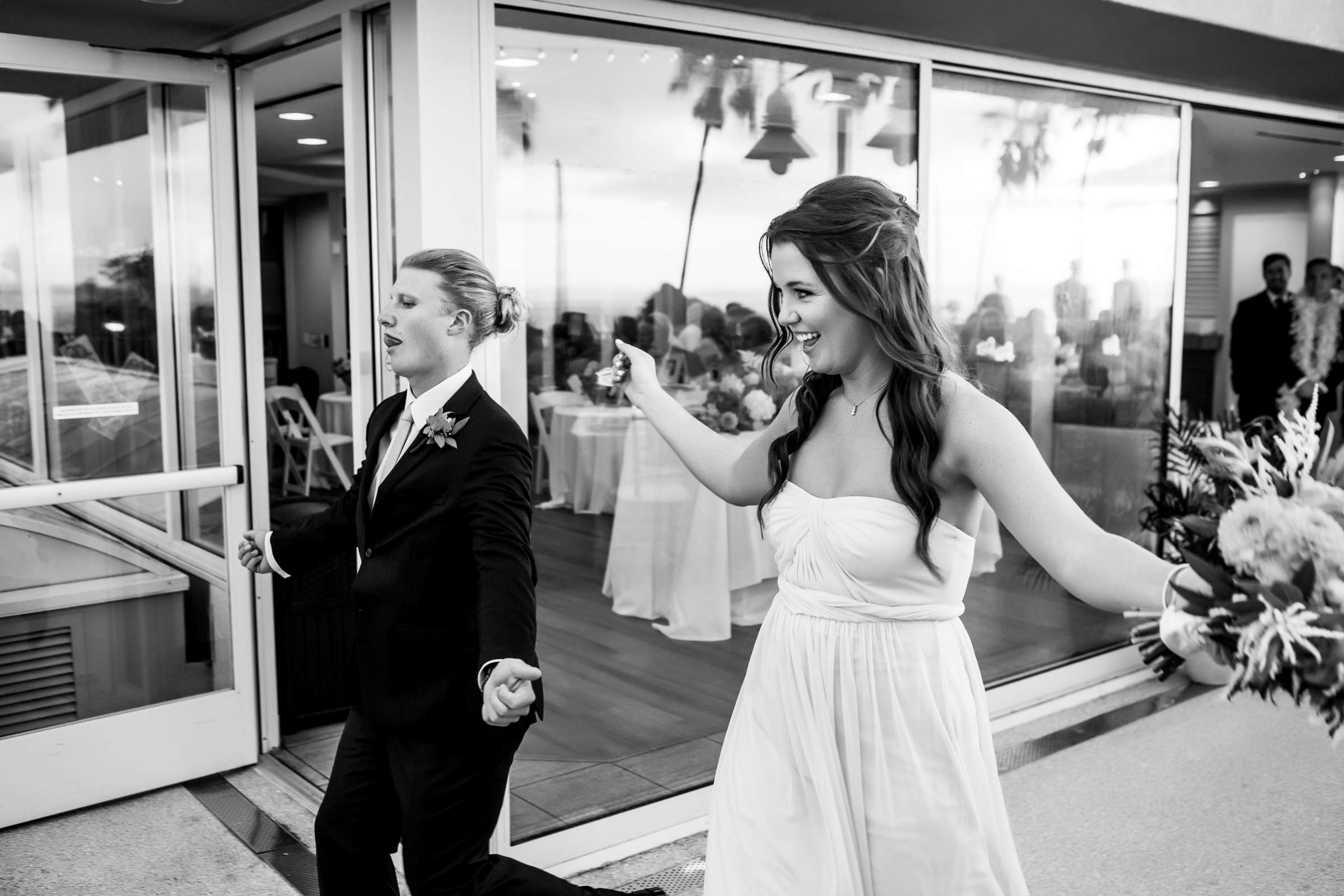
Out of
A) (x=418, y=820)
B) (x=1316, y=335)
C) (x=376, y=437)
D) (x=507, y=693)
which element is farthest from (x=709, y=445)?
(x=1316, y=335)

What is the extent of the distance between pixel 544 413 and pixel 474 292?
0.98 metres

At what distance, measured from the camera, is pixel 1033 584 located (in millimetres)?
5344

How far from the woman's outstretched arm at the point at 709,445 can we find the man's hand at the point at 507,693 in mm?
500

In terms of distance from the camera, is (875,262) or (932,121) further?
(932,121)

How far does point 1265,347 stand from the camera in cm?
924

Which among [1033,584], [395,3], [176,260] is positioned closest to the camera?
[395,3]

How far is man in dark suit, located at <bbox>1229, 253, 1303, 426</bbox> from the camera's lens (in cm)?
912

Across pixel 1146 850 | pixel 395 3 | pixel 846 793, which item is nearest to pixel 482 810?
pixel 846 793

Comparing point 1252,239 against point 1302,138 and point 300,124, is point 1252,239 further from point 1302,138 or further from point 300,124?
point 300,124

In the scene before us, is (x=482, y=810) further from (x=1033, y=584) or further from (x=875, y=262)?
(x=1033, y=584)

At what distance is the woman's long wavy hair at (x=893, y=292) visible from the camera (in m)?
2.01

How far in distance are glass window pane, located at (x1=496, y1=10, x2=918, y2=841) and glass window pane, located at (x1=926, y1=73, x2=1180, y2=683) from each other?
0.55 m

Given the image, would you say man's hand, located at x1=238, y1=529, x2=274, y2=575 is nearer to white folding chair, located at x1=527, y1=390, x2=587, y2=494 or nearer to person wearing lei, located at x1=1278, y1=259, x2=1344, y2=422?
white folding chair, located at x1=527, y1=390, x2=587, y2=494

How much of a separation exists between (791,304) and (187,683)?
2952 millimetres
